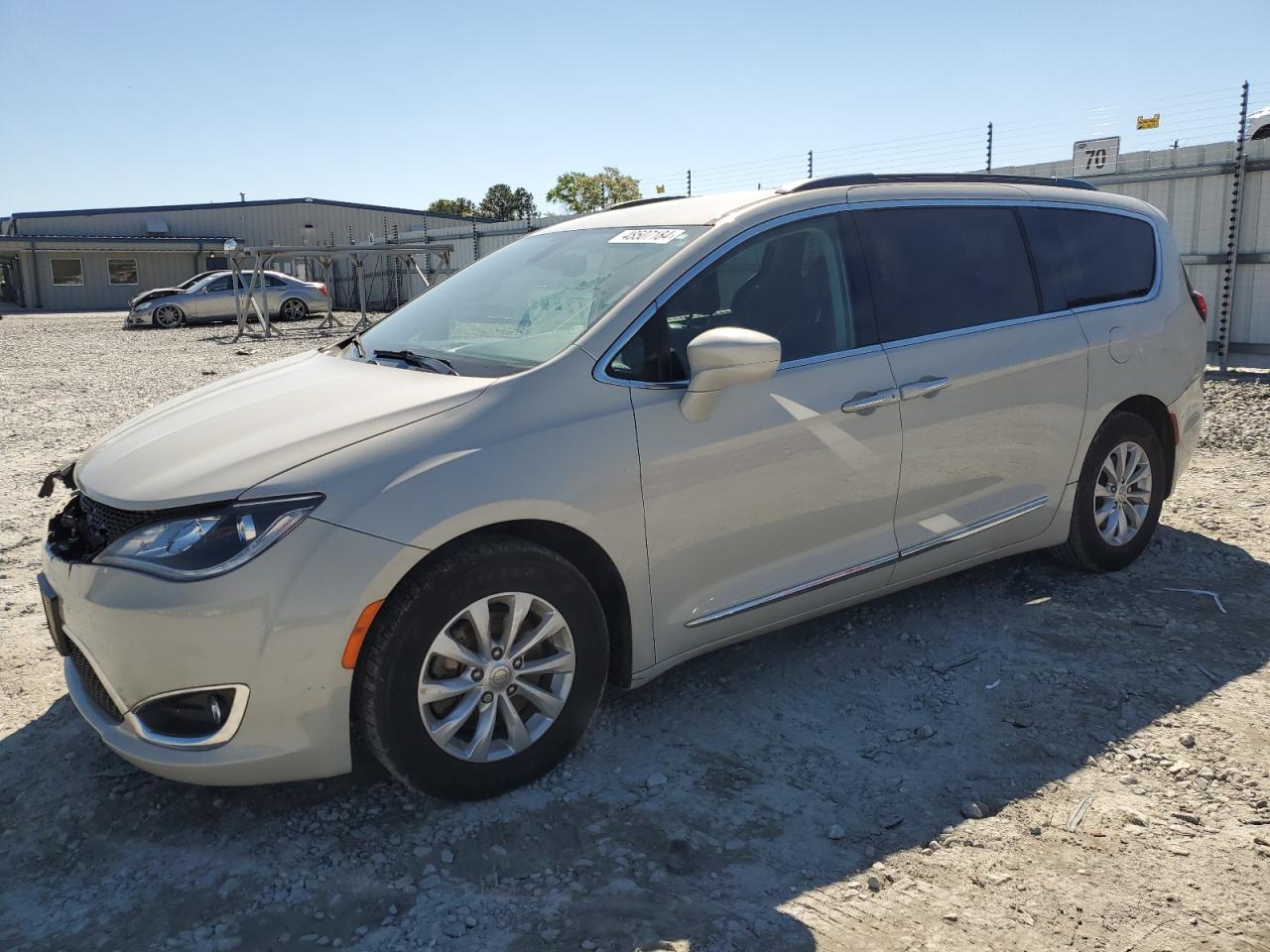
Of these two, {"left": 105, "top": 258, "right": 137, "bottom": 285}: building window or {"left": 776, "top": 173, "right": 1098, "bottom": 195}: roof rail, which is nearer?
{"left": 776, "top": 173, "right": 1098, "bottom": 195}: roof rail

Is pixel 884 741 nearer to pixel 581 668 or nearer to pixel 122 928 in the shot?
pixel 581 668

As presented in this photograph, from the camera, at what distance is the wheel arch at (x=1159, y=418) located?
473cm

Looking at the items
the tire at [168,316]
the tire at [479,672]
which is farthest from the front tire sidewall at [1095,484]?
the tire at [168,316]

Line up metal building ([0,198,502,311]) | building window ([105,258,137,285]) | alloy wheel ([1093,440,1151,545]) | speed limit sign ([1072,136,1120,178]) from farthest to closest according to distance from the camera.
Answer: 1. building window ([105,258,137,285])
2. metal building ([0,198,502,311])
3. speed limit sign ([1072,136,1120,178])
4. alloy wheel ([1093,440,1151,545])

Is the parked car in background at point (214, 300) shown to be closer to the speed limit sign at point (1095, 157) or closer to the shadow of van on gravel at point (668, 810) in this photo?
the speed limit sign at point (1095, 157)

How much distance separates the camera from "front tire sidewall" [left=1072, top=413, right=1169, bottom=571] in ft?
15.1

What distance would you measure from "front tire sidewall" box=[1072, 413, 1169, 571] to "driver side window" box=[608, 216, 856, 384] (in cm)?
160

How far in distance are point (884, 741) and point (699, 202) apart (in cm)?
208

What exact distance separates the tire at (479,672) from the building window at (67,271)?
145ft

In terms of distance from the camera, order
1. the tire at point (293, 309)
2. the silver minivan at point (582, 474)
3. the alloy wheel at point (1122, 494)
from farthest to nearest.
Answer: the tire at point (293, 309), the alloy wheel at point (1122, 494), the silver minivan at point (582, 474)

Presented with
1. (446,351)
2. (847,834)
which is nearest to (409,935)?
(847,834)

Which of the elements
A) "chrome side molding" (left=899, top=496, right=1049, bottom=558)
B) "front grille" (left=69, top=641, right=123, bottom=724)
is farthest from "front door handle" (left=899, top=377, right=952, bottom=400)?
"front grille" (left=69, top=641, right=123, bottom=724)

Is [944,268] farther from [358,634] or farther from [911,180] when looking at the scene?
[358,634]

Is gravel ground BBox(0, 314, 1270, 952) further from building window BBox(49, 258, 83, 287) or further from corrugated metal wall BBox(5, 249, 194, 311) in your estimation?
building window BBox(49, 258, 83, 287)
